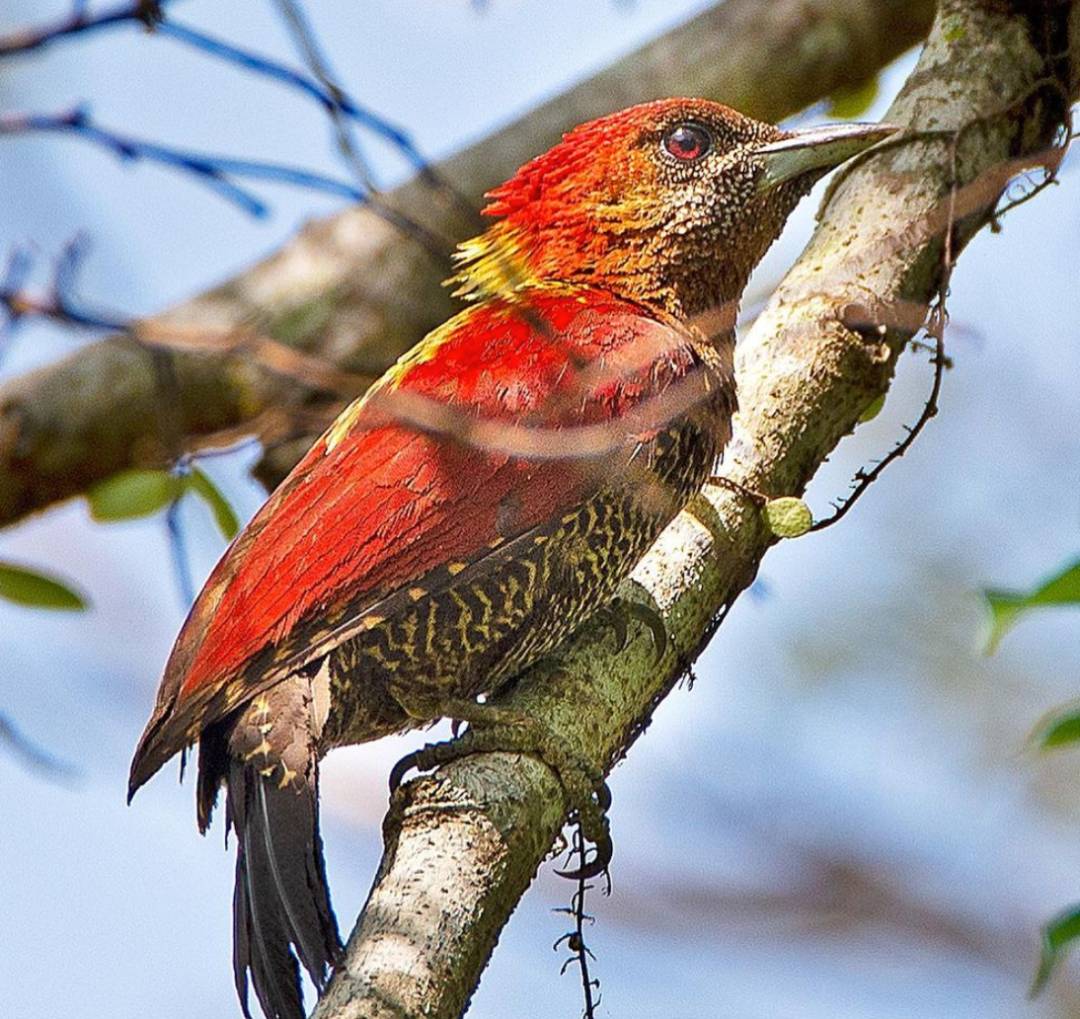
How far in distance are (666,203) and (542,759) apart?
1479mm

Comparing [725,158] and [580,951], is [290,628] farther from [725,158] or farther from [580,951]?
[725,158]

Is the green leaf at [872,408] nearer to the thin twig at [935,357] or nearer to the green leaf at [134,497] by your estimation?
the thin twig at [935,357]

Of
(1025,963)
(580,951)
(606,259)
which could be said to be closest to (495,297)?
(606,259)

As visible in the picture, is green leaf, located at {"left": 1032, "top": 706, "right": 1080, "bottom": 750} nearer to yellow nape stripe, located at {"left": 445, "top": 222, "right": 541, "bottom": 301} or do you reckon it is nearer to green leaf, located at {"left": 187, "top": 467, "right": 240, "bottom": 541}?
yellow nape stripe, located at {"left": 445, "top": 222, "right": 541, "bottom": 301}

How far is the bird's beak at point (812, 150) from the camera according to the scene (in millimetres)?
3793

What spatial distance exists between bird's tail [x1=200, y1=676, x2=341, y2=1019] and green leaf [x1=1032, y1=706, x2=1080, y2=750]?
1.30 m

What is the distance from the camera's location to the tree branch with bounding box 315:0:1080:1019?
303 centimetres

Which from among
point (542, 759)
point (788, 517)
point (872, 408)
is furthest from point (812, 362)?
point (542, 759)

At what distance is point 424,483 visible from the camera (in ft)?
11.2

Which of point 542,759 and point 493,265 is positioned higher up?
point 493,265

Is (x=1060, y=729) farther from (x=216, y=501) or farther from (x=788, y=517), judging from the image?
(x=216, y=501)

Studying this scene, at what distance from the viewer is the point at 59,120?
2988 millimetres

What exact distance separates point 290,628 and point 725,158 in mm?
1613

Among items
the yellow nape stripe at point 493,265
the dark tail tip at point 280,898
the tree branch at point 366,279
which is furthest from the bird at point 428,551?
the tree branch at point 366,279
